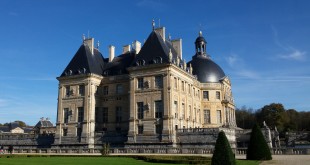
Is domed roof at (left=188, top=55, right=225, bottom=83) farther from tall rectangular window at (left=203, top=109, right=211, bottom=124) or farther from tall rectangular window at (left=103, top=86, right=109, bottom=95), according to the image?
tall rectangular window at (left=103, top=86, right=109, bottom=95)

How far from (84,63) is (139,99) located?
9.99 m

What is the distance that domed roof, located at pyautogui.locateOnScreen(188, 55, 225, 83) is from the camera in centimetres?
4762

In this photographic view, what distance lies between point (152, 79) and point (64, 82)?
12.9 meters

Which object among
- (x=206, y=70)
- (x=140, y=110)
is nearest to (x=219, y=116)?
(x=206, y=70)

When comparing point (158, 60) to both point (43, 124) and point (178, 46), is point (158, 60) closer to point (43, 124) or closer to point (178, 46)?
point (178, 46)

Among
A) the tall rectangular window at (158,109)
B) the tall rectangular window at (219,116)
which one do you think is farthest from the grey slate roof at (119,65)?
the tall rectangular window at (219,116)

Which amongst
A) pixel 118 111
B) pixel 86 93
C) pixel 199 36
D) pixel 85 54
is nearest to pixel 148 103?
pixel 118 111

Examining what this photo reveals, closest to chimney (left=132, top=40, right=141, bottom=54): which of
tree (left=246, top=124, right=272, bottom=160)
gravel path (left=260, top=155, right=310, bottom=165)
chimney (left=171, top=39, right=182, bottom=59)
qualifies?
chimney (left=171, top=39, right=182, bottom=59)

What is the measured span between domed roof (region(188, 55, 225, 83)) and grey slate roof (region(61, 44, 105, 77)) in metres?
13.5

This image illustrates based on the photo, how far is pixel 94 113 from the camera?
41562mm

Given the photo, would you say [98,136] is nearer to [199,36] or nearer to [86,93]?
[86,93]

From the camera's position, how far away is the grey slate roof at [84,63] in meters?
42.9

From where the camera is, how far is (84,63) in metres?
43.4

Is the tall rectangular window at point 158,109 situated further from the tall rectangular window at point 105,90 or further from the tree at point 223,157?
the tree at point 223,157
